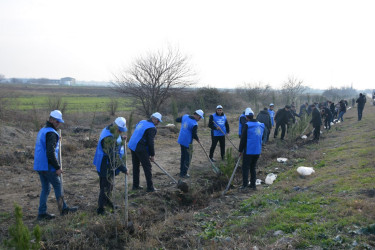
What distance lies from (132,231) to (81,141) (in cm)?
756

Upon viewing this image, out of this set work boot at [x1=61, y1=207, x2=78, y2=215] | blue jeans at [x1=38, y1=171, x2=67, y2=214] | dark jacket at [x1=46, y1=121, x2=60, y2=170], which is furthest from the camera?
work boot at [x1=61, y1=207, x2=78, y2=215]

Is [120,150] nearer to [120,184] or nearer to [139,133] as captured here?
[139,133]

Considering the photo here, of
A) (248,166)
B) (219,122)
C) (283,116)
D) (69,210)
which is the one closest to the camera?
(69,210)

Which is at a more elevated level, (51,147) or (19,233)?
(51,147)

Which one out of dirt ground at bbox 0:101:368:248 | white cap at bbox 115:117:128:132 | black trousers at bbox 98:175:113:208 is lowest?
dirt ground at bbox 0:101:368:248

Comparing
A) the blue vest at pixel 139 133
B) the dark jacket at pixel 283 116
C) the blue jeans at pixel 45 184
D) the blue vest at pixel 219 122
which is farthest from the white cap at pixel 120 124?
the dark jacket at pixel 283 116

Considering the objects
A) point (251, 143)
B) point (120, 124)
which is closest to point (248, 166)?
point (251, 143)

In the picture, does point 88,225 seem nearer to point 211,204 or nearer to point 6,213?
point 6,213

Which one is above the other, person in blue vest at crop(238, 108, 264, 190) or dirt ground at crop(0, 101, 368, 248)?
person in blue vest at crop(238, 108, 264, 190)

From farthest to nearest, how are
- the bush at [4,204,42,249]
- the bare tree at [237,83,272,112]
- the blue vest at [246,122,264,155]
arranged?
the bare tree at [237,83,272,112], the blue vest at [246,122,264,155], the bush at [4,204,42,249]

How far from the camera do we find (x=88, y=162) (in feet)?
28.6

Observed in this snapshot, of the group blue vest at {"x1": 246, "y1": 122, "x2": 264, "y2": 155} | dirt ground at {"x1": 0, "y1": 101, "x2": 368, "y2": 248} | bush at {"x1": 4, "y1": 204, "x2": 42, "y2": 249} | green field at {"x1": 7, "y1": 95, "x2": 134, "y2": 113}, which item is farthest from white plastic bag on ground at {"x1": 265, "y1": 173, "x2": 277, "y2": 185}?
green field at {"x1": 7, "y1": 95, "x2": 134, "y2": 113}

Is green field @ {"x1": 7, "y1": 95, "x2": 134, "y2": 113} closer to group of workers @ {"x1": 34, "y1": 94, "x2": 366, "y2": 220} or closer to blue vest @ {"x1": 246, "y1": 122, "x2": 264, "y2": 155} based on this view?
group of workers @ {"x1": 34, "y1": 94, "x2": 366, "y2": 220}

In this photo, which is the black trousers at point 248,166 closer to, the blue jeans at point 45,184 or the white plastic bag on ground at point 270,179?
the white plastic bag on ground at point 270,179
